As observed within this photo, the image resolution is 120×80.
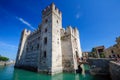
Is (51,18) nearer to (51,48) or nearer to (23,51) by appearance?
(51,48)

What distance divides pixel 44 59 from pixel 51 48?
2.68 m

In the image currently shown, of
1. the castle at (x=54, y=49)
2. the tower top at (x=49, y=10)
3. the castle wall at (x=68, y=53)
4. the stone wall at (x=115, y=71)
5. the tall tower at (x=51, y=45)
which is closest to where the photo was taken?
the stone wall at (x=115, y=71)

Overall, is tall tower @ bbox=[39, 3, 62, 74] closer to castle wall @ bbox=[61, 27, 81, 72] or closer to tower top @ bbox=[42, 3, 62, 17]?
tower top @ bbox=[42, 3, 62, 17]

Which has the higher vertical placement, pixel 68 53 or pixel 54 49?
pixel 54 49

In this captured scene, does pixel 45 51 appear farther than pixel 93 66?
Yes

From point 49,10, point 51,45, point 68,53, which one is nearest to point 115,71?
point 68,53

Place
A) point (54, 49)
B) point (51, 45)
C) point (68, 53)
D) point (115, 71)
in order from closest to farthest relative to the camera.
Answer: point (115, 71)
point (51, 45)
point (54, 49)
point (68, 53)

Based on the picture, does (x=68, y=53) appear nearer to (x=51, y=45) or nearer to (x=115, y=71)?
(x=51, y=45)

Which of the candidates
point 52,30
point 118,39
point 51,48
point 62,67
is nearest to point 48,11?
point 52,30

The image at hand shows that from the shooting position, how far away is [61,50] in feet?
57.7

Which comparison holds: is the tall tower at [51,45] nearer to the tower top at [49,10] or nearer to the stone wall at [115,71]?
the tower top at [49,10]

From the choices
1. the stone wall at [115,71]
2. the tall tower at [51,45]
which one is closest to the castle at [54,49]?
the tall tower at [51,45]

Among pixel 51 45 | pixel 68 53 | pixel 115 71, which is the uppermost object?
pixel 51 45

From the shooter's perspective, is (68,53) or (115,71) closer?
(115,71)
